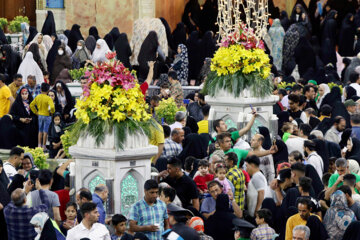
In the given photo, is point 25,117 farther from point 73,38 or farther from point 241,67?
point 73,38

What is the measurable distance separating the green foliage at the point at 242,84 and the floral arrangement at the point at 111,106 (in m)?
3.87

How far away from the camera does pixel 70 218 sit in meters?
10.7

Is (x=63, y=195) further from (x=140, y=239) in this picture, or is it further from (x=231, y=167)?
(x=140, y=239)

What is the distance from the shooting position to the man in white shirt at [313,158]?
41.8ft

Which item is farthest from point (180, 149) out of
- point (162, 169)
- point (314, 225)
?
point (314, 225)

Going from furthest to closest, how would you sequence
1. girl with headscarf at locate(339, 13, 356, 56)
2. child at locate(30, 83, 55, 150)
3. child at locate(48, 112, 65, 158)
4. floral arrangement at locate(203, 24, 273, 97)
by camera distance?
1. girl with headscarf at locate(339, 13, 356, 56)
2. child at locate(30, 83, 55, 150)
3. child at locate(48, 112, 65, 158)
4. floral arrangement at locate(203, 24, 273, 97)

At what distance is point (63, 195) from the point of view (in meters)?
11.5

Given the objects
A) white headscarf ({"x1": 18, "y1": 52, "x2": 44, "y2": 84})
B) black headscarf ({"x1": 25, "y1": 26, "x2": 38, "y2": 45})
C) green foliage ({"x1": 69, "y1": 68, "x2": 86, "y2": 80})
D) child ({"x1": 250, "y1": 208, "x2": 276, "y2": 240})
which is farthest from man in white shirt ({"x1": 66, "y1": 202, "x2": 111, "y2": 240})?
black headscarf ({"x1": 25, "y1": 26, "x2": 38, "y2": 45})

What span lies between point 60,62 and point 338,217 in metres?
11.3

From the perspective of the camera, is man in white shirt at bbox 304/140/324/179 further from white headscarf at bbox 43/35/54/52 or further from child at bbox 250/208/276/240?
white headscarf at bbox 43/35/54/52

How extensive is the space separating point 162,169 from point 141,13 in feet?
56.4

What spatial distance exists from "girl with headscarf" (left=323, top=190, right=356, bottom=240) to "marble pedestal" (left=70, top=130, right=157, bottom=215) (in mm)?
1872

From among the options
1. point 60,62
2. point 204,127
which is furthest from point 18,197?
point 60,62

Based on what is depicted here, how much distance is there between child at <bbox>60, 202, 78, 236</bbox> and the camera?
10.7 metres
